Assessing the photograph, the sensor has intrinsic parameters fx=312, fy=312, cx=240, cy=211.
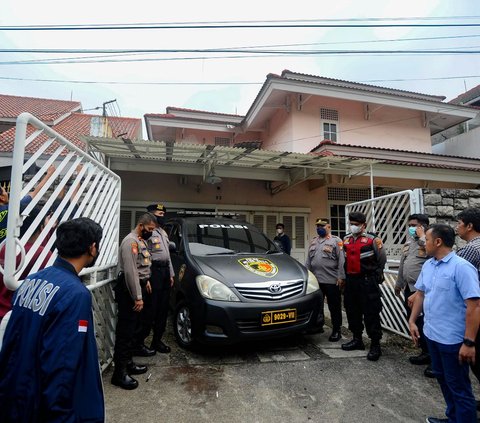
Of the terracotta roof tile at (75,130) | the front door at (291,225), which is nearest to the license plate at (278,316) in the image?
the terracotta roof tile at (75,130)

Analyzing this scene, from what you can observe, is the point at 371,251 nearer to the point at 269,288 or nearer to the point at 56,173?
the point at 269,288

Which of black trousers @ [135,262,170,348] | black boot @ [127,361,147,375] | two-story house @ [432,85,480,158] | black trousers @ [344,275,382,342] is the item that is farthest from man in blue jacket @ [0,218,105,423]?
two-story house @ [432,85,480,158]

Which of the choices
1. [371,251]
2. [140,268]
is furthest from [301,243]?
[140,268]

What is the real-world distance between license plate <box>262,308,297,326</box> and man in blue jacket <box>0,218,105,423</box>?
2.36 meters

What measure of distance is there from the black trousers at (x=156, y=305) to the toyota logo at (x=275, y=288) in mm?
1270

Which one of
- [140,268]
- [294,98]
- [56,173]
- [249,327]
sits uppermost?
[294,98]

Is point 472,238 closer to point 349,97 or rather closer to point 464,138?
point 349,97

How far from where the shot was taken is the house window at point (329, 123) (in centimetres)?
1092

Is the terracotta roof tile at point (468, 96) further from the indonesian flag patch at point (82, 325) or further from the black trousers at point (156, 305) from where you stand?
Answer: the indonesian flag patch at point (82, 325)

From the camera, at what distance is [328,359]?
12.0 ft

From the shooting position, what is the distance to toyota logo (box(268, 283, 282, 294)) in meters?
3.64

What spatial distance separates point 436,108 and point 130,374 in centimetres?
1285

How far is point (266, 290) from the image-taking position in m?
3.63

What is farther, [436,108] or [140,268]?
[436,108]
